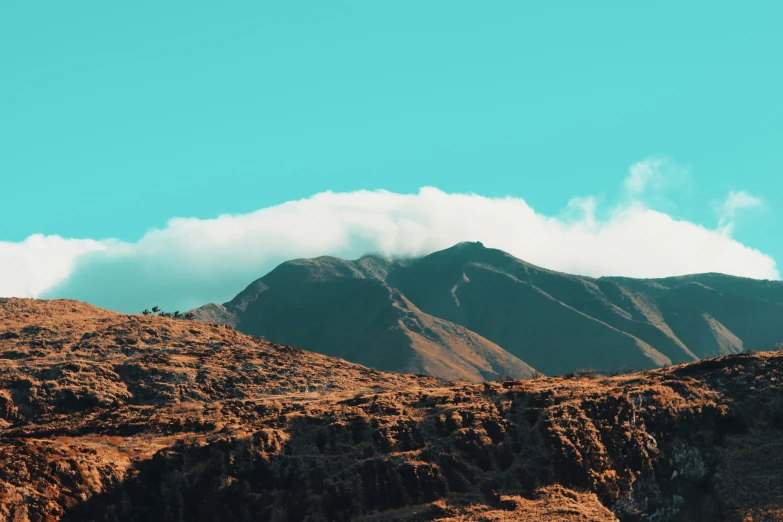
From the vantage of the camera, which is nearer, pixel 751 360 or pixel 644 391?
pixel 644 391

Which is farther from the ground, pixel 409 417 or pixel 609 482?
pixel 409 417

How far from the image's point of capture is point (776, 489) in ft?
264

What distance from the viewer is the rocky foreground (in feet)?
258

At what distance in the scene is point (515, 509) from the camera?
77.2 meters

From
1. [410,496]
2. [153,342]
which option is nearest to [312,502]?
[410,496]

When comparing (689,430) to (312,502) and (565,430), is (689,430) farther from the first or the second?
(312,502)

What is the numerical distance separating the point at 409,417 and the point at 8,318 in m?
99.0

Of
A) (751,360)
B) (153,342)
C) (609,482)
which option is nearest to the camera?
(609,482)

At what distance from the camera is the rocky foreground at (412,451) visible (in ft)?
258

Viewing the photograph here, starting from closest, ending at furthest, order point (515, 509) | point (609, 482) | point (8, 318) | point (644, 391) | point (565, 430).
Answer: point (515, 509) → point (609, 482) → point (565, 430) → point (644, 391) → point (8, 318)

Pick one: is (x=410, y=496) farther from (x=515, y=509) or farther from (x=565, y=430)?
(x=565, y=430)

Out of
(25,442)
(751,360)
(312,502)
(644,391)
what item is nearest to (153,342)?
→ (25,442)

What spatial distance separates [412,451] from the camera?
87312 millimetres

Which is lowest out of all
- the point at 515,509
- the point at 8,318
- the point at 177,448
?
the point at 515,509
